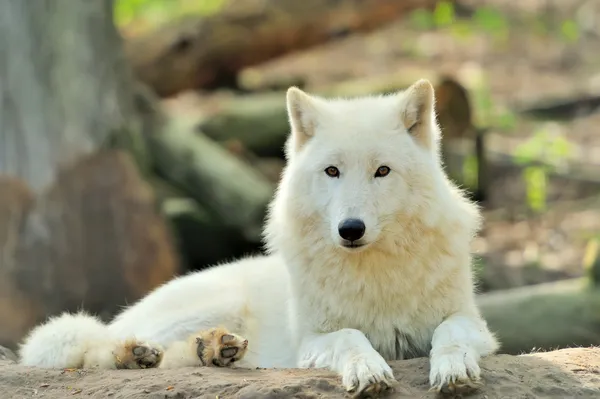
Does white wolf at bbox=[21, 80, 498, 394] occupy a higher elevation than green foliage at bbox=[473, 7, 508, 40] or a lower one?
lower

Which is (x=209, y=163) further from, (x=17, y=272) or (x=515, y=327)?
(x=515, y=327)

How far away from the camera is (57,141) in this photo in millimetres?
9531

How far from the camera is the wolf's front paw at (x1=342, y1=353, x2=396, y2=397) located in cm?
415

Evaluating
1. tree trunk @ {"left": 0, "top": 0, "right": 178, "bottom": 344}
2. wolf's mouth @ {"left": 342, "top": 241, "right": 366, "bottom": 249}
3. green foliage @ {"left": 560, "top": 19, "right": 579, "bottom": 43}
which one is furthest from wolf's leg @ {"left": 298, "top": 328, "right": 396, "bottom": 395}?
green foliage @ {"left": 560, "top": 19, "right": 579, "bottom": 43}

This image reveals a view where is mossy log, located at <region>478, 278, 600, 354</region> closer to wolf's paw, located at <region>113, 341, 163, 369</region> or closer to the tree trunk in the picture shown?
wolf's paw, located at <region>113, 341, 163, 369</region>

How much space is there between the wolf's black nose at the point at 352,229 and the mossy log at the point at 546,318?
3.48m

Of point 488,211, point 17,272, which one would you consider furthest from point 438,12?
point 17,272

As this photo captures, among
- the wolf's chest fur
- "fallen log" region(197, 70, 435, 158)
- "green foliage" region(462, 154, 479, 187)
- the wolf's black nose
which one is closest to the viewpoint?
the wolf's black nose

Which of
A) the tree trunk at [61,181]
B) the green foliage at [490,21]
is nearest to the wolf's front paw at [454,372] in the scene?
the tree trunk at [61,181]

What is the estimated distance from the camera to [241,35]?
12.0 metres

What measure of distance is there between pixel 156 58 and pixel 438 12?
4.07m

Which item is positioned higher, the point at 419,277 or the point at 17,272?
the point at 17,272

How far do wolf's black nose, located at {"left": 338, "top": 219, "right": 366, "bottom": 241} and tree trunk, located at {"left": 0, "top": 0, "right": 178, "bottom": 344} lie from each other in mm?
5371

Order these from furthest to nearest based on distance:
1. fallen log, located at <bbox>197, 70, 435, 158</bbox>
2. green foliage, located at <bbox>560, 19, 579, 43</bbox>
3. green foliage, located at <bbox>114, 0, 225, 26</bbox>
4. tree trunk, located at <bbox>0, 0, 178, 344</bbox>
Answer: green foliage, located at <bbox>560, 19, 579, 43</bbox> → green foliage, located at <bbox>114, 0, 225, 26</bbox> → fallen log, located at <bbox>197, 70, 435, 158</bbox> → tree trunk, located at <bbox>0, 0, 178, 344</bbox>
